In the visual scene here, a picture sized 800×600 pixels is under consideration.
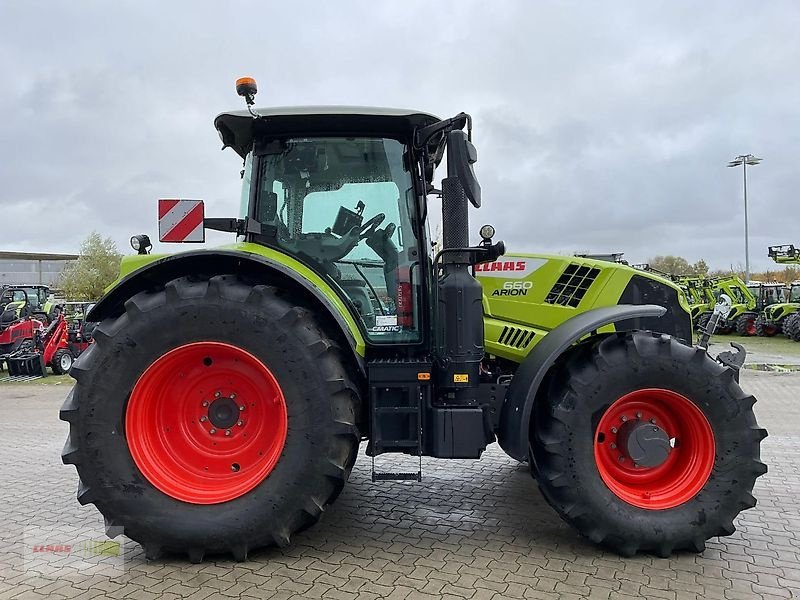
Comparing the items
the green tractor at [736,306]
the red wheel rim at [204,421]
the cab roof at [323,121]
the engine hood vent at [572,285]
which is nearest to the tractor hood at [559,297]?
the engine hood vent at [572,285]

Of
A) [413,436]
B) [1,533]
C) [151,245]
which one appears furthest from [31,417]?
[413,436]

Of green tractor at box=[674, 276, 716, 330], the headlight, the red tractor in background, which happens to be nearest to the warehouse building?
the red tractor in background

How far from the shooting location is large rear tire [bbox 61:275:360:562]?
332 cm

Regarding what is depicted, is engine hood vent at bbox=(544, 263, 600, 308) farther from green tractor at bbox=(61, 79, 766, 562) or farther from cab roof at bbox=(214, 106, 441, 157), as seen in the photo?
cab roof at bbox=(214, 106, 441, 157)

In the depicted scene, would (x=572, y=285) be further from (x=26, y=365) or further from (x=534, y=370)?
(x=26, y=365)

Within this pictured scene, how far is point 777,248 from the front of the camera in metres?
22.6

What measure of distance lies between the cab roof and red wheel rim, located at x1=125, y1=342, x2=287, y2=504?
136 centimetres

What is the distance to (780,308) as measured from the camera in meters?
21.7

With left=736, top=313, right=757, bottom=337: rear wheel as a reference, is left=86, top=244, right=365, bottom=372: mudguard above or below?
above

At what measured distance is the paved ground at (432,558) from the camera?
121 inches

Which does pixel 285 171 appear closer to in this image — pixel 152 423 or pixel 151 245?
pixel 151 245

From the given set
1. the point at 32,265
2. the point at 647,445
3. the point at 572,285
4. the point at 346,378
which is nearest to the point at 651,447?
the point at 647,445

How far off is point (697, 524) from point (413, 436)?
162cm

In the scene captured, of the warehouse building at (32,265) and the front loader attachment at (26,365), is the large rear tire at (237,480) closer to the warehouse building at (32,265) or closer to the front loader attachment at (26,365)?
the front loader attachment at (26,365)
